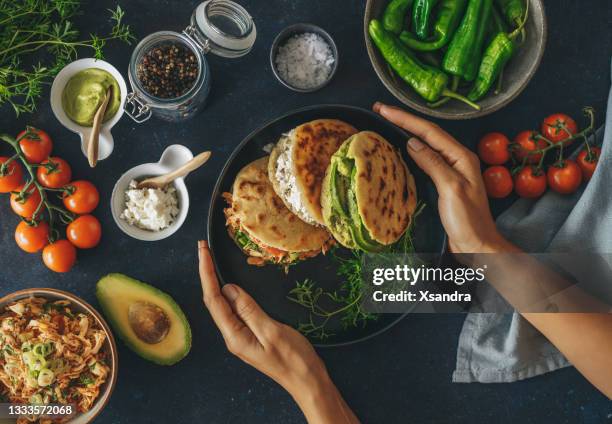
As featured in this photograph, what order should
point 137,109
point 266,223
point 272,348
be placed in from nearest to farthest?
point 272,348, point 266,223, point 137,109

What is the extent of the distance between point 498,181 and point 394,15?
896 mm

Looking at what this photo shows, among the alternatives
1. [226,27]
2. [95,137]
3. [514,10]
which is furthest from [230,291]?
[514,10]

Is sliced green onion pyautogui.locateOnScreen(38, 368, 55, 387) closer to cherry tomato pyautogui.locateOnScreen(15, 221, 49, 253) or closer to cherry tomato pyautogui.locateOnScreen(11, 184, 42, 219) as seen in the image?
cherry tomato pyautogui.locateOnScreen(15, 221, 49, 253)

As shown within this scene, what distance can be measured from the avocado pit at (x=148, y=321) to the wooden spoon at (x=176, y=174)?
0.54 metres

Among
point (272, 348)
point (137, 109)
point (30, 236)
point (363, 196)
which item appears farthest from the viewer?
point (137, 109)

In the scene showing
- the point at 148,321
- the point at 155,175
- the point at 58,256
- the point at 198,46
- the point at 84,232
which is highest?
the point at 198,46

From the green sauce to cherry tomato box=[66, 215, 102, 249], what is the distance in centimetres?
45

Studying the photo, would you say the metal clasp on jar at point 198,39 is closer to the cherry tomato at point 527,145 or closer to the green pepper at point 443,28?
the green pepper at point 443,28

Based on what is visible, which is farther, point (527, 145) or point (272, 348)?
point (527, 145)

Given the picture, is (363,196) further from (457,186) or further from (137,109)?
(137,109)

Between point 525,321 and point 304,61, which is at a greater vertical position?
point 304,61

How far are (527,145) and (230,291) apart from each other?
1.52m

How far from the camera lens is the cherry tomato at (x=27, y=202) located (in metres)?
2.50

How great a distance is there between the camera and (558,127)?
2525 mm
